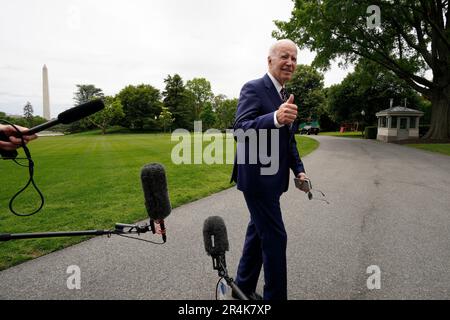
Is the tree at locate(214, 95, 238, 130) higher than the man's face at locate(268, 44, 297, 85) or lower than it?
higher

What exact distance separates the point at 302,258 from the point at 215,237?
173 cm

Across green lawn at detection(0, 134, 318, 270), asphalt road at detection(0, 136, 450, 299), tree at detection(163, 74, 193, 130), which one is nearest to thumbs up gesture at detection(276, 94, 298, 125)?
asphalt road at detection(0, 136, 450, 299)

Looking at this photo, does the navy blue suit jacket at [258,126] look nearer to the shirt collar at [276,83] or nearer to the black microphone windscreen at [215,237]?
the shirt collar at [276,83]

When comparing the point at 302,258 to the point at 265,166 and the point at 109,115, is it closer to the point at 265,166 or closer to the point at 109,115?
the point at 265,166

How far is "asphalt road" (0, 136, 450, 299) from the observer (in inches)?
115

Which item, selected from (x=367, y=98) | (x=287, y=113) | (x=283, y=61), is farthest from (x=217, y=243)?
(x=367, y=98)

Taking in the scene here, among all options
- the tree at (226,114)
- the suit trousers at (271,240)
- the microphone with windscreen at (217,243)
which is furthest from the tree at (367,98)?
the microphone with windscreen at (217,243)

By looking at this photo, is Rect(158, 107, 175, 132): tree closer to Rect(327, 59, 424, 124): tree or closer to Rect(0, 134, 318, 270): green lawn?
Rect(327, 59, 424, 124): tree

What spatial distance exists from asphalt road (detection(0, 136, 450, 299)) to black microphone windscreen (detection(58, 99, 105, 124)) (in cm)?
200

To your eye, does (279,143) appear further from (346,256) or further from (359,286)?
(346,256)

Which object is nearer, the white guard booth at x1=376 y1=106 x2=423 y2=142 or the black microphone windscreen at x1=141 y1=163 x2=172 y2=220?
the black microphone windscreen at x1=141 y1=163 x2=172 y2=220

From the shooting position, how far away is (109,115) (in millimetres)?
62562

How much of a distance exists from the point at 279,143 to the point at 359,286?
186cm

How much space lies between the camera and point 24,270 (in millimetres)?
3373
